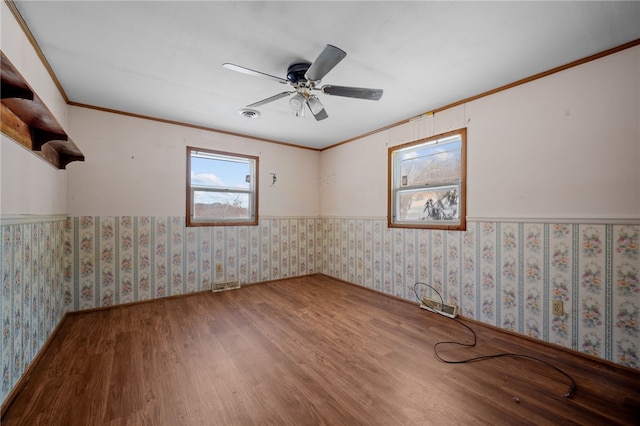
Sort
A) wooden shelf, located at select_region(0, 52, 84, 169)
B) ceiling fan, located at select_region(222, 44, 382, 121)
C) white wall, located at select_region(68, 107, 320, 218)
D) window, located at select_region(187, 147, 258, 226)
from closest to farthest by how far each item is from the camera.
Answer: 1. wooden shelf, located at select_region(0, 52, 84, 169)
2. ceiling fan, located at select_region(222, 44, 382, 121)
3. white wall, located at select_region(68, 107, 320, 218)
4. window, located at select_region(187, 147, 258, 226)

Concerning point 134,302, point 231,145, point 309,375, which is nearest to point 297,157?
point 231,145

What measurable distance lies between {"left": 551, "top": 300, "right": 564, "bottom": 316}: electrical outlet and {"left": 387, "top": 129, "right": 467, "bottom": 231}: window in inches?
39.2

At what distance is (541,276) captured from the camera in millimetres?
2312

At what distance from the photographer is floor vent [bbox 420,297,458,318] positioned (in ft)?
9.42

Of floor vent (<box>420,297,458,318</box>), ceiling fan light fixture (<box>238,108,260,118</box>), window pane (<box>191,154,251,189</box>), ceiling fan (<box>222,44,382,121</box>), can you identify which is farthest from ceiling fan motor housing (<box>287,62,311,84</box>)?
floor vent (<box>420,297,458,318</box>)

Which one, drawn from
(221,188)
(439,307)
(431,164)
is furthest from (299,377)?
(221,188)

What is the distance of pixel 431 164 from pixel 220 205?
10.2 feet

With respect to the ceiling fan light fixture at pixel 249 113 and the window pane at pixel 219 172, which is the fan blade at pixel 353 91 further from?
the window pane at pixel 219 172

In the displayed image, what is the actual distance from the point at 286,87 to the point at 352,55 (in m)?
0.84

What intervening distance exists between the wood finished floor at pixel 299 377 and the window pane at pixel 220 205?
1565 millimetres

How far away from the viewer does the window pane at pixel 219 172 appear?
12.4 ft

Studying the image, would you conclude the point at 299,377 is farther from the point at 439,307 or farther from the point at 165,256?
the point at 165,256

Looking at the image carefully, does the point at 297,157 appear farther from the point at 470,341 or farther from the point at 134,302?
the point at 470,341

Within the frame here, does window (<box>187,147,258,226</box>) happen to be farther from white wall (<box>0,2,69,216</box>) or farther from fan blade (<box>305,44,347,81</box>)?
fan blade (<box>305,44,347,81</box>)
